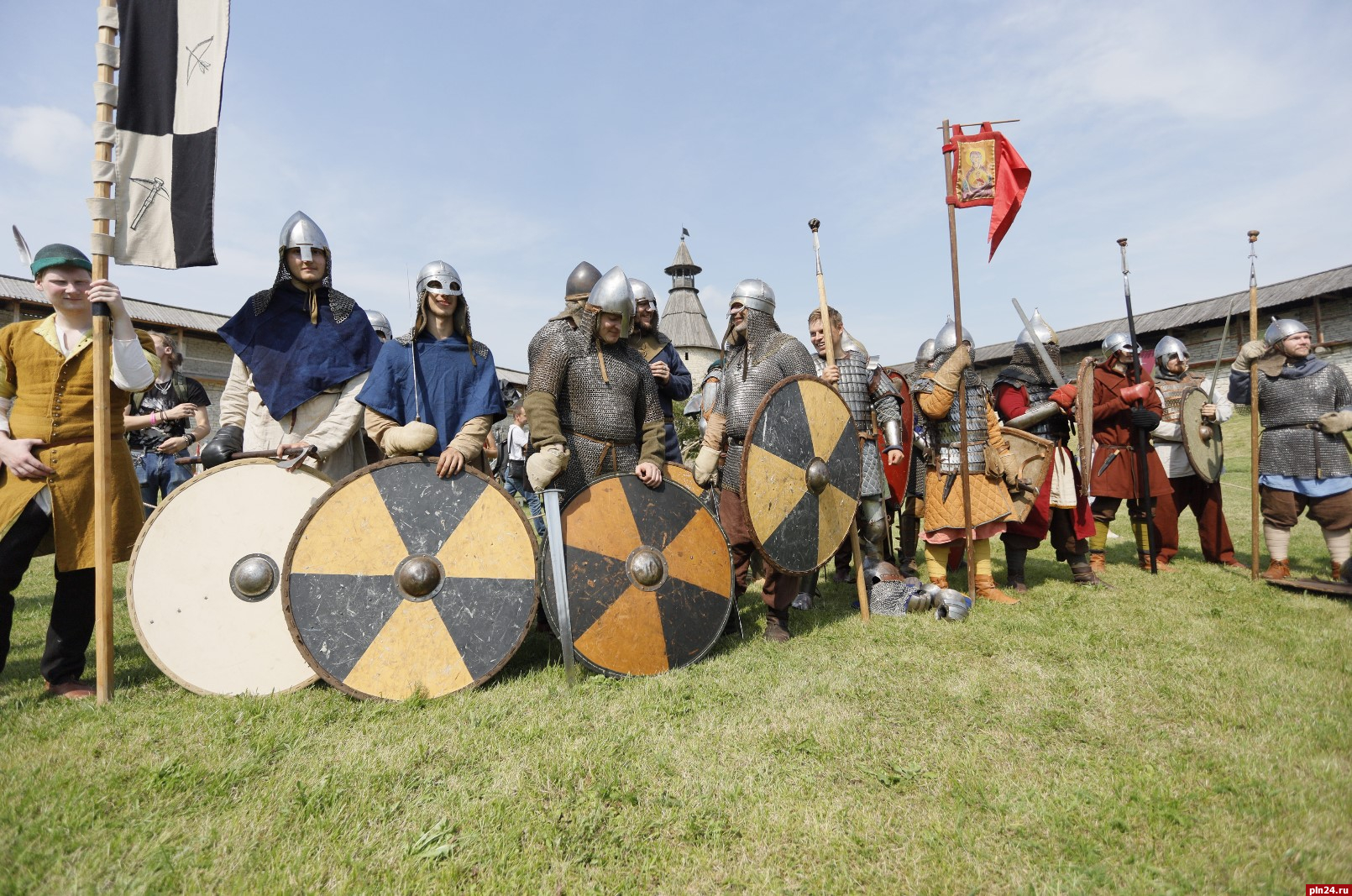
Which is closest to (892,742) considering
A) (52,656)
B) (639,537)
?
(639,537)

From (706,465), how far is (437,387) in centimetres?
159

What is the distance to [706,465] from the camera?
4.08 meters

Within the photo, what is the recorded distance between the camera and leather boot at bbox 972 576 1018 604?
15.7 feet

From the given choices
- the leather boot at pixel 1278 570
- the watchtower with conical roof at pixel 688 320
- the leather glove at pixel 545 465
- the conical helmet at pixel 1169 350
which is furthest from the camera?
the watchtower with conical roof at pixel 688 320

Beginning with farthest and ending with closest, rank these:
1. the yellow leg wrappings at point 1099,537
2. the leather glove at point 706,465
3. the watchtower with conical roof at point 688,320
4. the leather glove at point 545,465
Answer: the watchtower with conical roof at point 688,320 → the yellow leg wrappings at point 1099,537 → the leather glove at point 706,465 → the leather glove at point 545,465

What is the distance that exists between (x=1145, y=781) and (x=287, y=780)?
269 centimetres

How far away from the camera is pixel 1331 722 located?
2434 mm

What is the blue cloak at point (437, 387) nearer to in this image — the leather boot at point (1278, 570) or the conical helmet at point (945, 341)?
the conical helmet at point (945, 341)

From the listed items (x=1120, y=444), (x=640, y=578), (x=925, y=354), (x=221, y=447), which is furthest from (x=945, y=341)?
(x=221, y=447)

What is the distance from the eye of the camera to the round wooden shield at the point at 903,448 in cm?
520

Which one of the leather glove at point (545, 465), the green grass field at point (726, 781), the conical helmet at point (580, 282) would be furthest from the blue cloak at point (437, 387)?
the conical helmet at point (580, 282)

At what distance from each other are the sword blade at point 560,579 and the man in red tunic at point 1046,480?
362 centimetres

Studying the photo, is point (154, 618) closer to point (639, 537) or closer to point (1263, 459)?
point (639, 537)

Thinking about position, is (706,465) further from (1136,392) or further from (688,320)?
(688,320)
